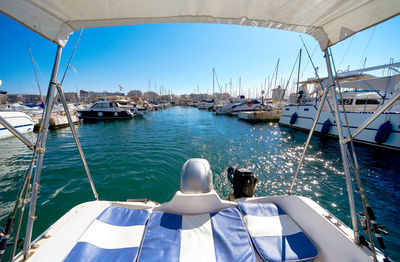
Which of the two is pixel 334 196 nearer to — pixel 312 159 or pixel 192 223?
pixel 312 159

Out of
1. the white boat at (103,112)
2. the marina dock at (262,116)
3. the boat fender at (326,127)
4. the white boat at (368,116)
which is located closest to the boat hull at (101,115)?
the white boat at (103,112)

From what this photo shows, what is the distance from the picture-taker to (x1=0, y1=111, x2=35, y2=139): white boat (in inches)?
351

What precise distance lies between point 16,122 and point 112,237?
1450 cm

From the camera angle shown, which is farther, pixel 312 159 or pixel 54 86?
pixel 312 159

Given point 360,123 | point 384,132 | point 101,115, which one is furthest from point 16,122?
point 360,123

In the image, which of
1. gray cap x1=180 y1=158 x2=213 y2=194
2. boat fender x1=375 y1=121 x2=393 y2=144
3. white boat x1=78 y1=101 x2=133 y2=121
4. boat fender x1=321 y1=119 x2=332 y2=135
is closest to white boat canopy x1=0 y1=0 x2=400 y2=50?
gray cap x1=180 y1=158 x2=213 y2=194

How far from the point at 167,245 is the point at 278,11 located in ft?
9.78

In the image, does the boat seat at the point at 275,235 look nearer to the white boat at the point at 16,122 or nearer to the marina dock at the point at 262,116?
the white boat at the point at 16,122

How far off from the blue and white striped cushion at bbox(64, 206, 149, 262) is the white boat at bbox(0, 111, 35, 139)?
13416 mm

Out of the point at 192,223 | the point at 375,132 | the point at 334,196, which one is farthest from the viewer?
the point at 375,132

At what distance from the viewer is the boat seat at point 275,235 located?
4.73 ft

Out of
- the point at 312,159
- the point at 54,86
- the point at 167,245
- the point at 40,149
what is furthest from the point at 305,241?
the point at 312,159

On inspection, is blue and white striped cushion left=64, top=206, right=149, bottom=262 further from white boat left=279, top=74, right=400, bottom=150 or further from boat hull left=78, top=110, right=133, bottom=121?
boat hull left=78, top=110, right=133, bottom=121

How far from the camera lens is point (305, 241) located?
5.17 feet
